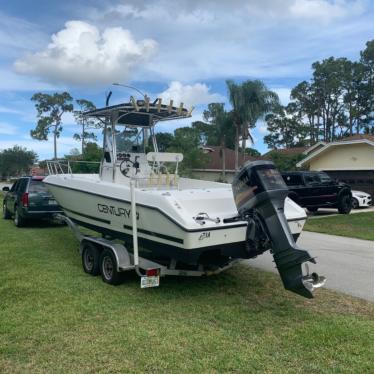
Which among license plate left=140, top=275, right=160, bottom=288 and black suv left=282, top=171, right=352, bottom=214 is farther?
black suv left=282, top=171, right=352, bottom=214

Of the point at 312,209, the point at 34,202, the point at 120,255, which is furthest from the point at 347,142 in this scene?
the point at 120,255

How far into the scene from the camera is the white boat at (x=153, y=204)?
5.65 meters

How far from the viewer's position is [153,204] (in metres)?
5.90

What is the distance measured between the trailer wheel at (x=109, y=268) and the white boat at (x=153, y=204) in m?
0.32

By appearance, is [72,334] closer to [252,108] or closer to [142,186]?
[142,186]

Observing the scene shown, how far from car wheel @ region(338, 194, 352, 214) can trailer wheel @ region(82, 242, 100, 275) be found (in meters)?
13.3

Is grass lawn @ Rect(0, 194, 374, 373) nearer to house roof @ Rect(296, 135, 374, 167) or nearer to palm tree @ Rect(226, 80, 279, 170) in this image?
house roof @ Rect(296, 135, 374, 167)

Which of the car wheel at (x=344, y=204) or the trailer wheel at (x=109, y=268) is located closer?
the trailer wheel at (x=109, y=268)

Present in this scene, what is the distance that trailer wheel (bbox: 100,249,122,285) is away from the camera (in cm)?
659

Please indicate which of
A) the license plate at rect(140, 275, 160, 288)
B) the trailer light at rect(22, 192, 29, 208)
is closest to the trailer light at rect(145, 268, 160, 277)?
the license plate at rect(140, 275, 160, 288)

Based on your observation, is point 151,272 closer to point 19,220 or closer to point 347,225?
point 19,220

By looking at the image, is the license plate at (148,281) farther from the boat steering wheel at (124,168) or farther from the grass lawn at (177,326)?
the boat steering wheel at (124,168)

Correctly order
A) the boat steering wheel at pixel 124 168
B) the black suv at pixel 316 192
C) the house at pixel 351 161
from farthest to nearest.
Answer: the house at pixel 351 161 → the black suv at pixel 316 192 → the boat steering wheel at pixel 124 168

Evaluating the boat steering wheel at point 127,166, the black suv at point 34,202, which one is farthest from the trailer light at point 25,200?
the boat steering wheel at point 127,166
